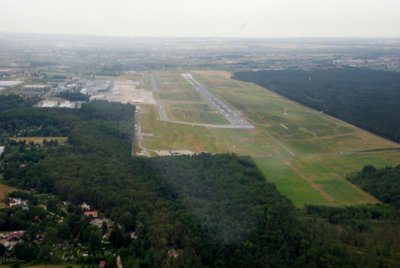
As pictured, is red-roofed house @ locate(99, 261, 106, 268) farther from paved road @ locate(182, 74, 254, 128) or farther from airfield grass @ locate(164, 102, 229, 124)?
airfield grass @ locate(164, 102, 229, 124)

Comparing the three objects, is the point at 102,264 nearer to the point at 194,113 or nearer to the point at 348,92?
the point at 194,113

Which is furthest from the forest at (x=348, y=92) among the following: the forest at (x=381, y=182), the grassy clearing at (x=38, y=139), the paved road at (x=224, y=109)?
the grassy clearing at (x=38, y=139)

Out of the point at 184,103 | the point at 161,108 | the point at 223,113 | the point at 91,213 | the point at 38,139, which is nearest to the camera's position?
the point at 91,213

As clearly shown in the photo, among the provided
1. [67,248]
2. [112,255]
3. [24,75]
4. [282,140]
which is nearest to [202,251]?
[112,255]

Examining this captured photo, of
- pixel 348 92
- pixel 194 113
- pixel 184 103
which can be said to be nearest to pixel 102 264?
pixel 194 113

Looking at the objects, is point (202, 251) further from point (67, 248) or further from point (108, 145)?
point (108, 145)

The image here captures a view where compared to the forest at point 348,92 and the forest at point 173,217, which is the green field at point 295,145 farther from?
the forest at point 173,217
